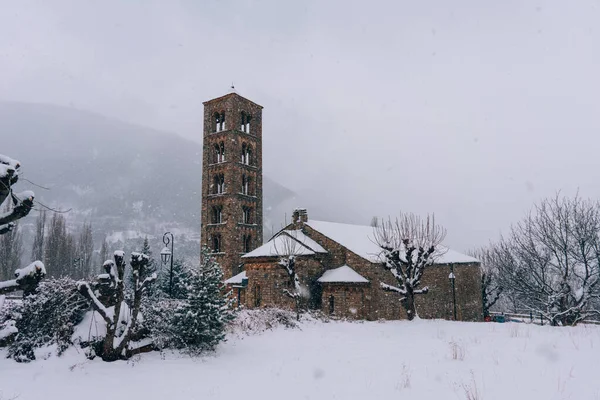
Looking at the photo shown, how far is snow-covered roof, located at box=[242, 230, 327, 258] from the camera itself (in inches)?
A: 1185

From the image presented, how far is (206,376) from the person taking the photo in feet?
30.5

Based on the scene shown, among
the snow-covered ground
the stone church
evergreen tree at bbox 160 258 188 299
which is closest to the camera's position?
the snow-covered ground

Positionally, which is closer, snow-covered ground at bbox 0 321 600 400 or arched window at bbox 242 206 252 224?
snow-covered ground at bbox 0 321 600 400

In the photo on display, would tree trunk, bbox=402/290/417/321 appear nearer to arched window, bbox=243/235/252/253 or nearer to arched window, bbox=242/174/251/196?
arched window, bbox=243/235/252/253

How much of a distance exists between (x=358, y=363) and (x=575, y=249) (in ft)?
67.4

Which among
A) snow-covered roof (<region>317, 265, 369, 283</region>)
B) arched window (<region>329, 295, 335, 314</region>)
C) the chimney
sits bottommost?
arched window (<region>329, 295, 335, 314</region>)

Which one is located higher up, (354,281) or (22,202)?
(22,202)

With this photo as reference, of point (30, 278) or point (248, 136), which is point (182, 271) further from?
point (30, 278)

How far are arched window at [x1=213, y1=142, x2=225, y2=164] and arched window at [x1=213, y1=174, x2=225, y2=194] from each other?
73.2 inches

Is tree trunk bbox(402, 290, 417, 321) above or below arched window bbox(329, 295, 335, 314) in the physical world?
above

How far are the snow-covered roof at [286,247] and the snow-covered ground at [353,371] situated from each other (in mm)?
16962

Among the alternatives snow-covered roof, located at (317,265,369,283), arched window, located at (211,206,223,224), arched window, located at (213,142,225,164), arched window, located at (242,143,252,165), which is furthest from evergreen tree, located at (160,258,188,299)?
arched window, located at (242,143,252,165)

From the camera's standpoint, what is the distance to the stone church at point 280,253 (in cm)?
2961

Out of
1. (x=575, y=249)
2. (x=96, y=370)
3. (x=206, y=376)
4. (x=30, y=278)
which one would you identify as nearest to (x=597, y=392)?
(x=206, y=376)
